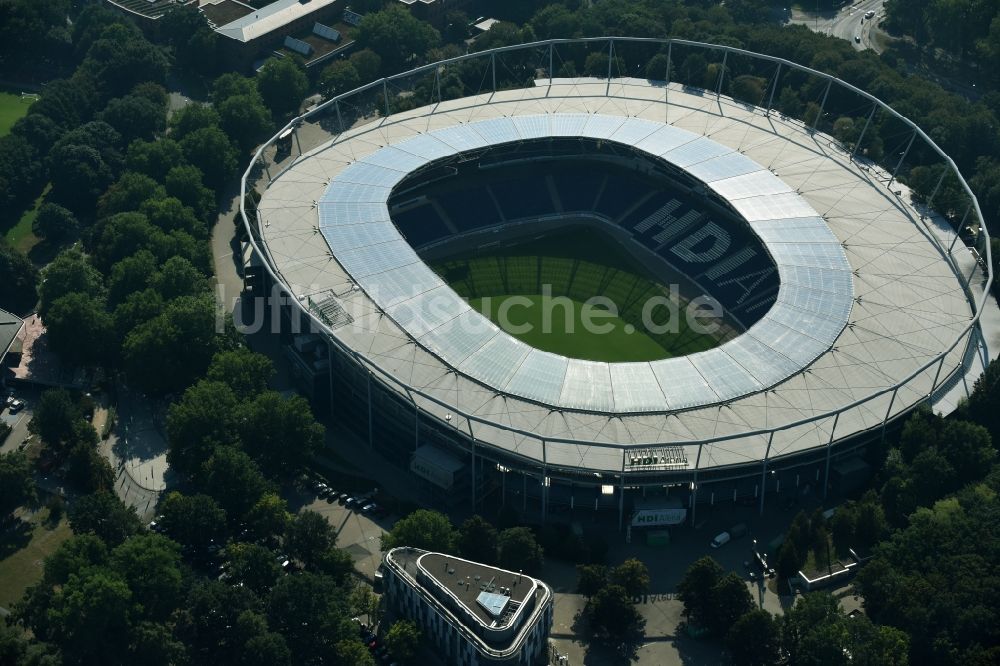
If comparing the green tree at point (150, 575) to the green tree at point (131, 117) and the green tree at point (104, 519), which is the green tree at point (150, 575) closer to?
the green tree at point (104, 519)

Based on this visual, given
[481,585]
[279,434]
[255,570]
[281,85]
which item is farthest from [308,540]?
[281,85]

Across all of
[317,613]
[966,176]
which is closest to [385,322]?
[317,613]

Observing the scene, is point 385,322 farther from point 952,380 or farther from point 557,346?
point 952,380

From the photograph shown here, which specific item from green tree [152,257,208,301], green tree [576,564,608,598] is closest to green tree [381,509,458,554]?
green tree [576,564,608,598]

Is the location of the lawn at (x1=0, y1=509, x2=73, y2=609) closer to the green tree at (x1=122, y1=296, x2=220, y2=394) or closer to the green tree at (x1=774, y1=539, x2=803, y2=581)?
the green tree at (x1=122, y1=296, x2=220, y2=394)

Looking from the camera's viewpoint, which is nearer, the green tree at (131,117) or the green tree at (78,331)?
the green tree at (78,331)

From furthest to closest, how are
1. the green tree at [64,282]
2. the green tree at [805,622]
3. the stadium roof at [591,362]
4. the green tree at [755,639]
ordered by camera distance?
the green tree at [64,282], the stadium roof at [591,362], the green tree at [755,639], the green tree at [805,622]

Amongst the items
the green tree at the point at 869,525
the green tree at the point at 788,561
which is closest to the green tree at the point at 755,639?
the green tree at the point at 788,561

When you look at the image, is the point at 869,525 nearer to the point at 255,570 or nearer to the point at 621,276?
the point at 621,276
